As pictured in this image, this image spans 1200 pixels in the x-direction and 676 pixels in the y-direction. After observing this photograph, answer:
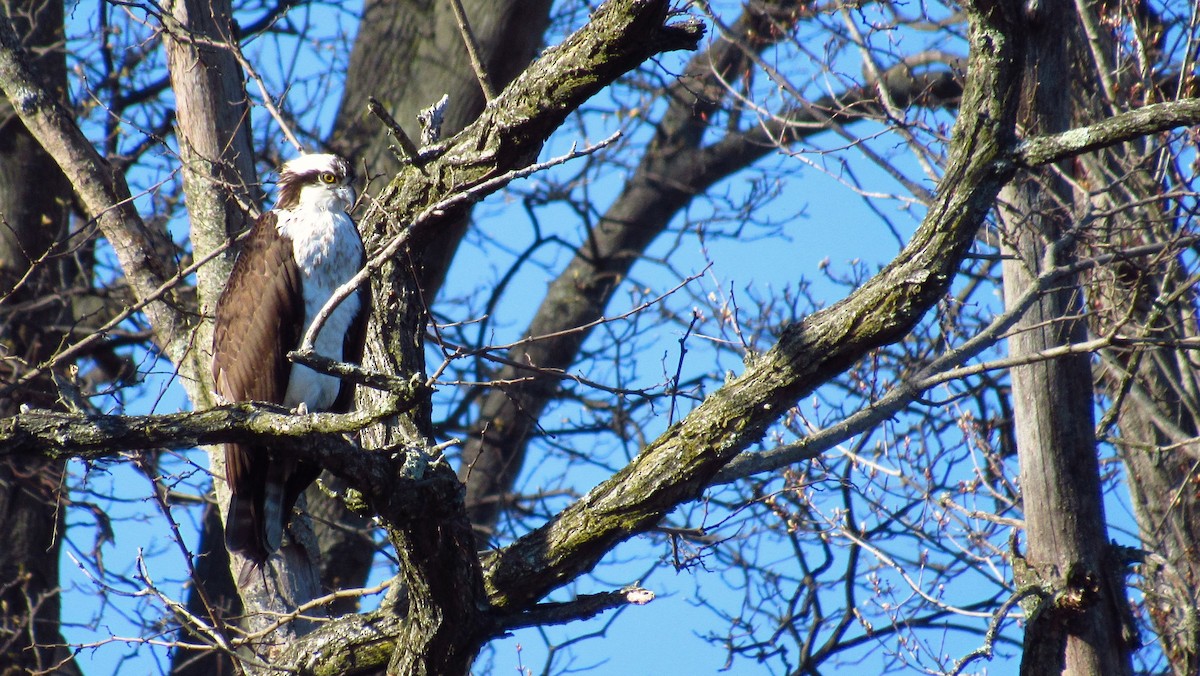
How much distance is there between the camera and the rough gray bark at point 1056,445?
4.43m

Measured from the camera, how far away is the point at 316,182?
4586 mm

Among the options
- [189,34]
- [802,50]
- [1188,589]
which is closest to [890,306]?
[1188,589]

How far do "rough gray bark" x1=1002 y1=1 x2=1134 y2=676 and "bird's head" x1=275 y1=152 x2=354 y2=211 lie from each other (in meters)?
2.59

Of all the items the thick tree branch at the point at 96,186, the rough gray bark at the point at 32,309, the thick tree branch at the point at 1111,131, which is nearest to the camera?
the thick tree branch at the point at 1111,131

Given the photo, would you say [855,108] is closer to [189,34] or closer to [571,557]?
[189,34]

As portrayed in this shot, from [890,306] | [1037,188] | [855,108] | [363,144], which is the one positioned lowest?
[890,306]

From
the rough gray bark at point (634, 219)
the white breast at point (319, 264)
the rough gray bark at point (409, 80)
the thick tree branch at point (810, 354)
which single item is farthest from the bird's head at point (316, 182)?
the rough gray bark at point (634, 219)

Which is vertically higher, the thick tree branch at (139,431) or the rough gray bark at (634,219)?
the rough gray bark at (634,219)

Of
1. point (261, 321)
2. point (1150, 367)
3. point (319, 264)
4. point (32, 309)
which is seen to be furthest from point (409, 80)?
point (1150, 367)

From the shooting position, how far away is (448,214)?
3639 millimetres

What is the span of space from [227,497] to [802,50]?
3.86 m

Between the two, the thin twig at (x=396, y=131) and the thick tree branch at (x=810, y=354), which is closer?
the thick tree branch at (x=810, y=354)

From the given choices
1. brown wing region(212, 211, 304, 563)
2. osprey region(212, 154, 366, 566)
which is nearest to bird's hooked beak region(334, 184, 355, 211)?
osprey region(212, 154, 366, 566)

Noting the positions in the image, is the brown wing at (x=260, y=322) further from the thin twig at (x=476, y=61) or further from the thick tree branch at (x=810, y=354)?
the thick tree branch at (x=810, y=354)
